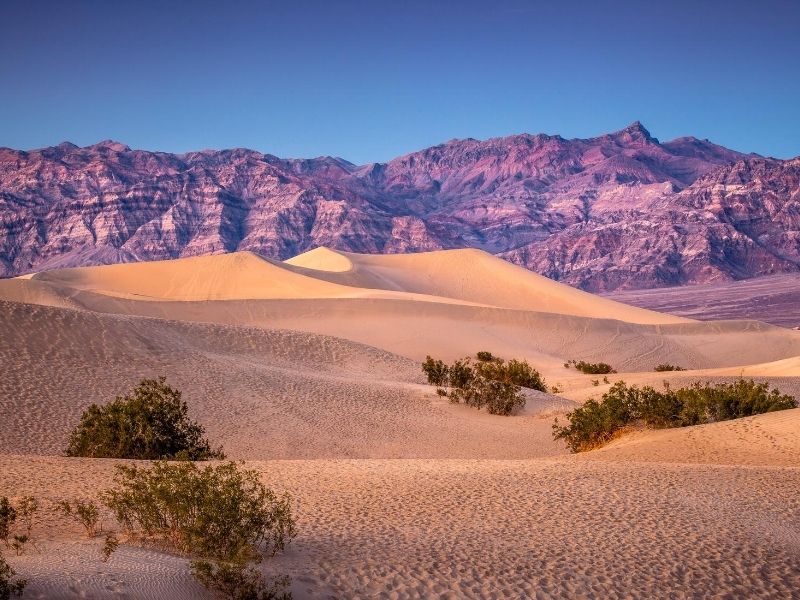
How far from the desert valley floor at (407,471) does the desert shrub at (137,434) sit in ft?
2.92

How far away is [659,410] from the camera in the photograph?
739 inches

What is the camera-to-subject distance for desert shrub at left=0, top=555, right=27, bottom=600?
5477 millimetres

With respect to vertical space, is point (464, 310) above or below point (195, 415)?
above

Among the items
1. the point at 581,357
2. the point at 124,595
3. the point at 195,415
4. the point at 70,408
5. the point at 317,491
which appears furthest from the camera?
the point at 581,357

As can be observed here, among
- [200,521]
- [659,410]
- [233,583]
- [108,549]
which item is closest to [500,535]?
[200,521]

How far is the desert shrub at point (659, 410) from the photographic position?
18453 millimetres

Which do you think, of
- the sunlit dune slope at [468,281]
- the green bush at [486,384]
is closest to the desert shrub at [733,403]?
the green bush at [486,384]

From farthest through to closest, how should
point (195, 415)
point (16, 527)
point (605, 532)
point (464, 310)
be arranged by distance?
point (464, 310) → point (195, 415) → point (605, 532) → point (16, 527)

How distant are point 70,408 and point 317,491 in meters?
10.3

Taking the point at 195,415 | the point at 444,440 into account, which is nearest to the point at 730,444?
the point at 444,440

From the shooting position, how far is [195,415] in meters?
20.6

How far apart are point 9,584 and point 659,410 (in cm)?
1584

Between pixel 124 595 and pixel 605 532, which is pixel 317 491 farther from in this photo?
pixel 124 595

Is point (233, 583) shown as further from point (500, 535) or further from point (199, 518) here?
point (500, 535)
